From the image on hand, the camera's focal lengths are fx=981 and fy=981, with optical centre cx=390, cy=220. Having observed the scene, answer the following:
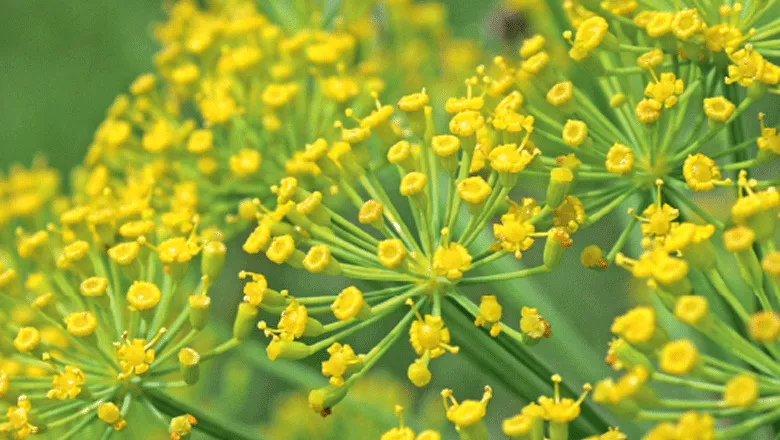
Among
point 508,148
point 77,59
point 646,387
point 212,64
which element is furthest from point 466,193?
point 77,59

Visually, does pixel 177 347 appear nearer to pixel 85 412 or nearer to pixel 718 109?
pixel 85 412

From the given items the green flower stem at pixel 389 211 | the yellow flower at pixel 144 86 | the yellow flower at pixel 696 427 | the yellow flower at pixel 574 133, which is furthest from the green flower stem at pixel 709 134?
the yellow flower at pixel 144 86

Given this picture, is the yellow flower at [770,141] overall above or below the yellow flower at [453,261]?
above

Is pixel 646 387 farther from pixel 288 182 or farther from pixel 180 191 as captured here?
pixel 180 191

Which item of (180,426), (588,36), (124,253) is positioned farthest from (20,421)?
(588,36)

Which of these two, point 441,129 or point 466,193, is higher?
point 441,129

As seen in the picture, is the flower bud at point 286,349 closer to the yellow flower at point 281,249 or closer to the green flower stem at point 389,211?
the yellow flower at point 281,249
